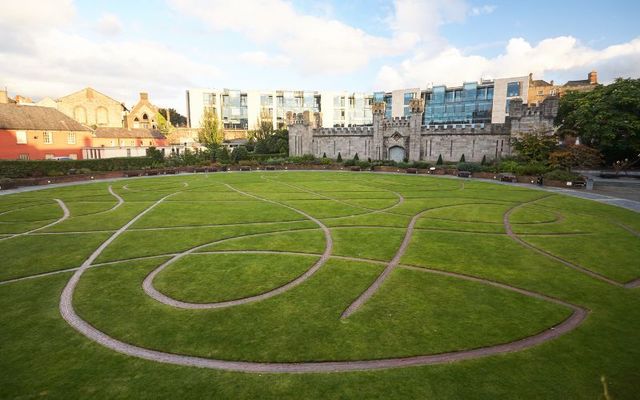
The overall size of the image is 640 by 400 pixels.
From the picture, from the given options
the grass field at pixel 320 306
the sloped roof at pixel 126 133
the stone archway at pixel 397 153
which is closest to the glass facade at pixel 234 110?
the sloped roof at pixel 126 133

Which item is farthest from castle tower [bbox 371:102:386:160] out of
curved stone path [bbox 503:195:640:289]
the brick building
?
the brick building

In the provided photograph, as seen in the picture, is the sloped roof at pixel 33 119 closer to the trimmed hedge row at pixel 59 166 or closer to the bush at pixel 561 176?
the trimmed hedge row at pixel 59 166

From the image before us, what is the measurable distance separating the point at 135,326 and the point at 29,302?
14.7ft

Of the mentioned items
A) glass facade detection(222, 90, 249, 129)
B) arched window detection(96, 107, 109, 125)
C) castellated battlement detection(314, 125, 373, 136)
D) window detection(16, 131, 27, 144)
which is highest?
glass facade detection(222, 90, 249, 129)

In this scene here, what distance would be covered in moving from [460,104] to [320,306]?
10971 centimetres

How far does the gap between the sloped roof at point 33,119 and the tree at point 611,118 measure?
7669cm

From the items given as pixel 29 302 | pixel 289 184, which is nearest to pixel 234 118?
pixel 289 184

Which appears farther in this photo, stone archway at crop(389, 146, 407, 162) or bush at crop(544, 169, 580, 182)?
stone archway at crop(389, 146, 407, 162)

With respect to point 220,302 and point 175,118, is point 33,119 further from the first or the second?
point 175,118

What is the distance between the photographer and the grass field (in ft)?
25.5

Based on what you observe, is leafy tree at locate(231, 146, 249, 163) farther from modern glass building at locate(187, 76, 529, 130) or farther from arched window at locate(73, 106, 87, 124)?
arched window at locate(73, 106, 87, 124)

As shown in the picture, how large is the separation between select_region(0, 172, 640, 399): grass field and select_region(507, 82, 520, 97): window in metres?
88.0

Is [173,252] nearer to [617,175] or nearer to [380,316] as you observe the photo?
[380,316]

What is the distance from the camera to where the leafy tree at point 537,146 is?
42.1 m
